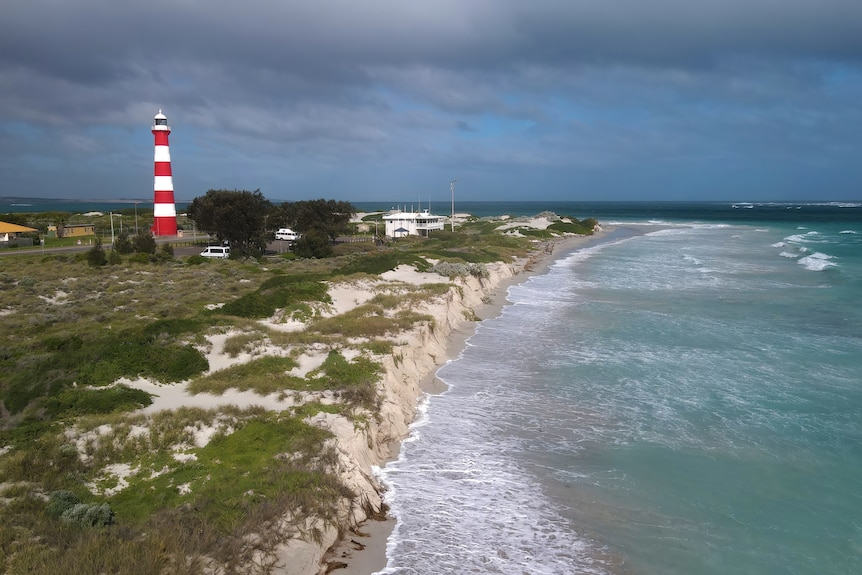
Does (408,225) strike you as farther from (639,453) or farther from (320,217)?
(639,453)

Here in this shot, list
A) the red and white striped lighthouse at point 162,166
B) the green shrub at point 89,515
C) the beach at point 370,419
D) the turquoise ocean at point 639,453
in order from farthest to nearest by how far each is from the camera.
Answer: the red and white striped lighthouse at point 162,166
the turquoise ocean at point 639,453
the beach at point 370,419
the green shrub at point 89,515

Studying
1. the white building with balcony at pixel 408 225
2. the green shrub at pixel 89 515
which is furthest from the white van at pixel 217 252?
the green shrub at pixel 89 515

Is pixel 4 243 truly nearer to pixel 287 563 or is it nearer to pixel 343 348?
pixel 343 348

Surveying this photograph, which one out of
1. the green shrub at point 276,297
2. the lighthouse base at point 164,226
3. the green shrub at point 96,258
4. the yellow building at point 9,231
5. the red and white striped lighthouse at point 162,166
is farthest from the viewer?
the lighthouse base at point 164,226

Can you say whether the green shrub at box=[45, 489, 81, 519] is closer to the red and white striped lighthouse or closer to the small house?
the red and white striped lighthouse

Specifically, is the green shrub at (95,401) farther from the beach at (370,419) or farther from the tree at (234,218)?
the tree at (234,218)
